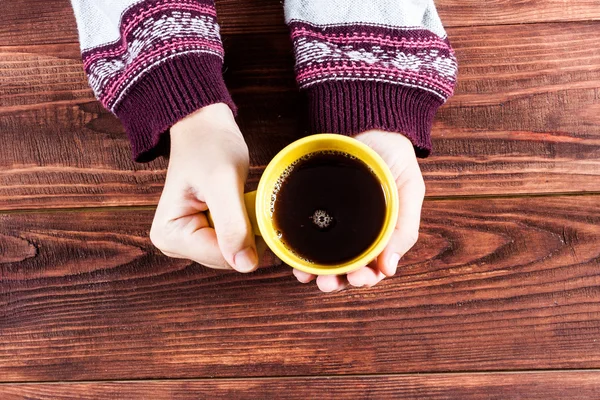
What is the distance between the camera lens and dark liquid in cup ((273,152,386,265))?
0.53 metres

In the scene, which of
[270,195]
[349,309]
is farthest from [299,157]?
[349,309]

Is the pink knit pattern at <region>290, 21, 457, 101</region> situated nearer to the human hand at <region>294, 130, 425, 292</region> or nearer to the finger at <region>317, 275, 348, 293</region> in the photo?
the human hand at <region>294, 130, 425, 292</region>

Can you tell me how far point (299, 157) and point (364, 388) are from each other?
0.36 m

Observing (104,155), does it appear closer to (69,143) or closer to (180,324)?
(69,143)

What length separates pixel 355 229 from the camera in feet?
1.79

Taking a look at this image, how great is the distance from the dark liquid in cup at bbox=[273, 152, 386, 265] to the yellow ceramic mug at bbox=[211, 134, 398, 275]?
0.03ft

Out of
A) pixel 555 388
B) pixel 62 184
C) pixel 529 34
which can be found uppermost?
pixel 529 34

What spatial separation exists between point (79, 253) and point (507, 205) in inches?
23.3

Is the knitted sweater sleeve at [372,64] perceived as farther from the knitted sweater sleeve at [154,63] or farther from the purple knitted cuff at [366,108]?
the knitted sweater sleeve at [154,63]

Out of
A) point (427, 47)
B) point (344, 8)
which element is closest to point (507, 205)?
point (427, 47)

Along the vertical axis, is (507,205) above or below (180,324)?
above

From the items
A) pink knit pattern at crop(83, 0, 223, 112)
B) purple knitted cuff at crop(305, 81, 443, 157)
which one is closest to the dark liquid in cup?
purple knitted cuff at crop(305, 81, 443, 157)

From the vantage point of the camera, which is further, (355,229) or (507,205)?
(507,205)

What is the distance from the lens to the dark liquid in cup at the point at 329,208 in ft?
1.74
